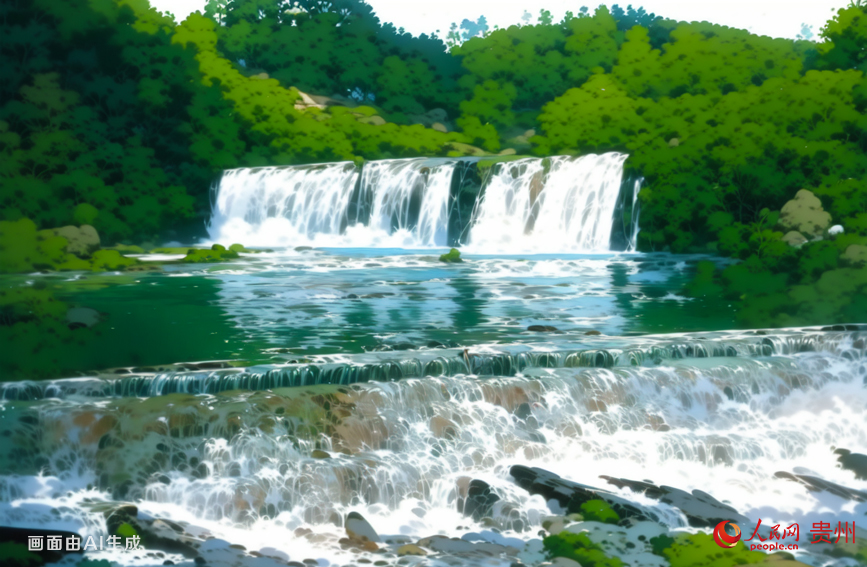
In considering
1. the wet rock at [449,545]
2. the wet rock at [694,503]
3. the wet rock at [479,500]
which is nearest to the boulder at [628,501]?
the wet rock at [694,503]

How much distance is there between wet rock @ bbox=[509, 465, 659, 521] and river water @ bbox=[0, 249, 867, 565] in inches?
4.8

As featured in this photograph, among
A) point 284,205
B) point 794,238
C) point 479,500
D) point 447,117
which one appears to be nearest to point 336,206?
point 284,205

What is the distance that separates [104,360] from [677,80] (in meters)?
26.6

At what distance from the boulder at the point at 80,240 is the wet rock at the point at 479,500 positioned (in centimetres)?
1700

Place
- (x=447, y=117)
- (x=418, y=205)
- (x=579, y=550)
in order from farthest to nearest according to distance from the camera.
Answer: (x=447, y=117)
(x=418, y=205)
(x=579, y=550)

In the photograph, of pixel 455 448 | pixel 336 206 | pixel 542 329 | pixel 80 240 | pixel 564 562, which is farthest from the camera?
pixel 336 206

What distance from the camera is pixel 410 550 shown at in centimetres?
687

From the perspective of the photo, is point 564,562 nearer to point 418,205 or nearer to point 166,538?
point 166,538

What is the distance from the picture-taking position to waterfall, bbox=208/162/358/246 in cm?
2758

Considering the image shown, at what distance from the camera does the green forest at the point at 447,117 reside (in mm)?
17141

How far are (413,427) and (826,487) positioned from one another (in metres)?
3.67

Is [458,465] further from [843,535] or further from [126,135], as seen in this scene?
[126,135]

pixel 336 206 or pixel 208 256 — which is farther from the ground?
pixel 336 206

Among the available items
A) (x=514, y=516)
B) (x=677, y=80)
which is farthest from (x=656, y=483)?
(x=677, y=80)
